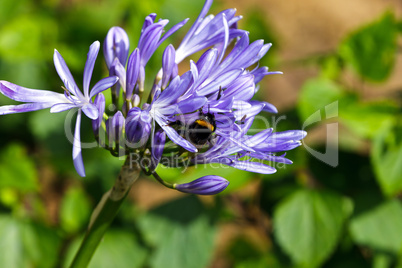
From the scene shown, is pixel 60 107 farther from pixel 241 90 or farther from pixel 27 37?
pixel 27 37

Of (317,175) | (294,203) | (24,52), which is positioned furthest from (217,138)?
(24,52)

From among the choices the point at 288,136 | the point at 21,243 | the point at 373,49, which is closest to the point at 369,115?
the point at 373,49

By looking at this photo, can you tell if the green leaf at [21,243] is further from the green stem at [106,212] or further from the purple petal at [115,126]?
the purple petal at [115,126]

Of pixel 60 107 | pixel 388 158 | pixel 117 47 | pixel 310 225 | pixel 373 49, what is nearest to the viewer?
pixel 60 107

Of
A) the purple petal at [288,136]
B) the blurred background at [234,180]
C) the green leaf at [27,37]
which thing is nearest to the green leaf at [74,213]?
the blurred background at [234,180]

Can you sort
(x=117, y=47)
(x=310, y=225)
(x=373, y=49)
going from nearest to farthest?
(x=117, y=47)
(x=310, y=225)
(x=373, y=49)

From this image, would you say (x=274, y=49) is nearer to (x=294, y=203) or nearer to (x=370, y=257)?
(x=294, y=203)
